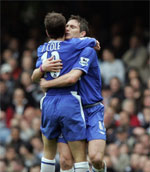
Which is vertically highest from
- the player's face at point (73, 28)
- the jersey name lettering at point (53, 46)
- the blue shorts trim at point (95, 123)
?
the player's face at point (73, 28)

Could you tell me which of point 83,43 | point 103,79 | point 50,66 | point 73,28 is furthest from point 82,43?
point 103,79

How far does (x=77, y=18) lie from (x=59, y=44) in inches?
33.3

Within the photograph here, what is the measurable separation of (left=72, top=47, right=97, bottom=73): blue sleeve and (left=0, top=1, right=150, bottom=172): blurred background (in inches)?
156

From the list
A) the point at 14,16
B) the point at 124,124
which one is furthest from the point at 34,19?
the point at 124,124

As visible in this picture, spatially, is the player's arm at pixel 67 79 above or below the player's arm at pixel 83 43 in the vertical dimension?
below

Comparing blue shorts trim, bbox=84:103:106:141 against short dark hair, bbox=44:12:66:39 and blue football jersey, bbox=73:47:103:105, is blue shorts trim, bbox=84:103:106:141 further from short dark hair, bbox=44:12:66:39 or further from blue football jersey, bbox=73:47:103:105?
short dark hair, bbox=44:12:66:39

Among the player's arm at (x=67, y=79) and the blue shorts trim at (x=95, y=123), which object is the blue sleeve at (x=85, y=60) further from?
the blue shorts trim at (x=95, y=123)

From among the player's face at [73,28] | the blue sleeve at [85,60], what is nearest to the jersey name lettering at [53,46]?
the blue sleeve at [85,60]

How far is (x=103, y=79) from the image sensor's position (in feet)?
42.0

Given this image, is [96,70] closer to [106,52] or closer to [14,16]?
[106,52]

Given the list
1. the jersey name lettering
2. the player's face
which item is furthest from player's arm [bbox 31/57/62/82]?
the player's face

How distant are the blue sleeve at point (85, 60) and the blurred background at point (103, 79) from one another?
3951 mm

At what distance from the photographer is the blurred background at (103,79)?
11070mm

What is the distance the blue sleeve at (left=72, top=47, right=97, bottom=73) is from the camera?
6809mm
